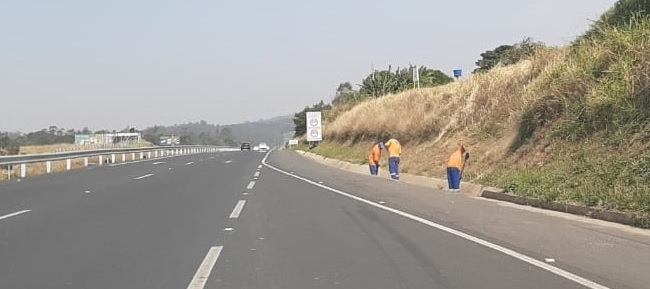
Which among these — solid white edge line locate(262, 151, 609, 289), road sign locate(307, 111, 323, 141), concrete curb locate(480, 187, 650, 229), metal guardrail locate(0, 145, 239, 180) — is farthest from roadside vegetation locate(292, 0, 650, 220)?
road sign locate(307, 111, 323, 141)

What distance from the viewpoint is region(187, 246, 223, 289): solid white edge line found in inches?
290

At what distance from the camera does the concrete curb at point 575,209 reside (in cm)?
1145

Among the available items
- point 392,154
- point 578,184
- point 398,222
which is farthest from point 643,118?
point 392,154

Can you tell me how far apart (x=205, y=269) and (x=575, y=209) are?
323 inches

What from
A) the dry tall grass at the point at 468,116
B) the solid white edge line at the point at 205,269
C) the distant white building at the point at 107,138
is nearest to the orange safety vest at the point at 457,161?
the dry tall grass at the point at 468,116

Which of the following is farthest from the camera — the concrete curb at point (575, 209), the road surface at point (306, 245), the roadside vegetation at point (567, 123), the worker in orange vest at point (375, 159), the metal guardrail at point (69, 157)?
the worker in orange vest at point (375, 159)

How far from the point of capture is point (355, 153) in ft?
153

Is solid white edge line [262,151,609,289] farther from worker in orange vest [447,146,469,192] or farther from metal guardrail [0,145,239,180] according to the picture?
metal guardrail [0,145,239,180]

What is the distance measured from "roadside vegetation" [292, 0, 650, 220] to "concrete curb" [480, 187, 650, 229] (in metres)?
0.18

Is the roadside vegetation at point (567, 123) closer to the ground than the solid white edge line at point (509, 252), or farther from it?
farther from it

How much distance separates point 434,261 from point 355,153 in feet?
124

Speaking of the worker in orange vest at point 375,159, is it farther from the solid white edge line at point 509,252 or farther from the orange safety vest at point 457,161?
the solid white edge line at point 509,252

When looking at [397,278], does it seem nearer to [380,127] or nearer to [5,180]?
[5,180]

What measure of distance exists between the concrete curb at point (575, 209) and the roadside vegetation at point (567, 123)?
0.18 metres
